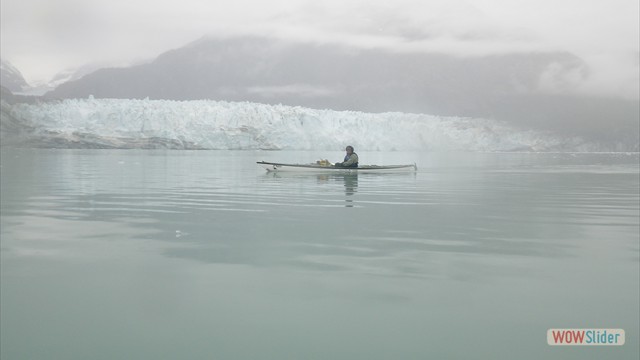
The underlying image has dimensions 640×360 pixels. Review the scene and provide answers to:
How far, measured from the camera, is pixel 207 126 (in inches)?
3324

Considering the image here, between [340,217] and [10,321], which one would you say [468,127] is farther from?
[10,321]

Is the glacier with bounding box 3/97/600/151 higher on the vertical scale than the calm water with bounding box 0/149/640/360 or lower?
higher

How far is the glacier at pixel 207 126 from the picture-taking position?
8188cm

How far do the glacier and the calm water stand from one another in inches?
2697


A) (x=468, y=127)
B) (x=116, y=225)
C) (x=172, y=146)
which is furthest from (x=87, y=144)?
→ (x=116, y=225)

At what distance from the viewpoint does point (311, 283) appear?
7.87 metres

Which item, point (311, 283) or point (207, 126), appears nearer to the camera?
point (311, 283)

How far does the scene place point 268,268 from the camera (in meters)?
8.80

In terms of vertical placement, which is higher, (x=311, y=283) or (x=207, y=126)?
(x=207, y=126)

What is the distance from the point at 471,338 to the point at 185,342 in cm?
253

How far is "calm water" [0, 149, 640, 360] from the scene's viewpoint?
19.2 feet

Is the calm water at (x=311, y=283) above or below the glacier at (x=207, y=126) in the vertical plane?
below

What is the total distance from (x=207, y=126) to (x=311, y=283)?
257ft

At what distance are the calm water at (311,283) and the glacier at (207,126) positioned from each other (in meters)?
68.5
